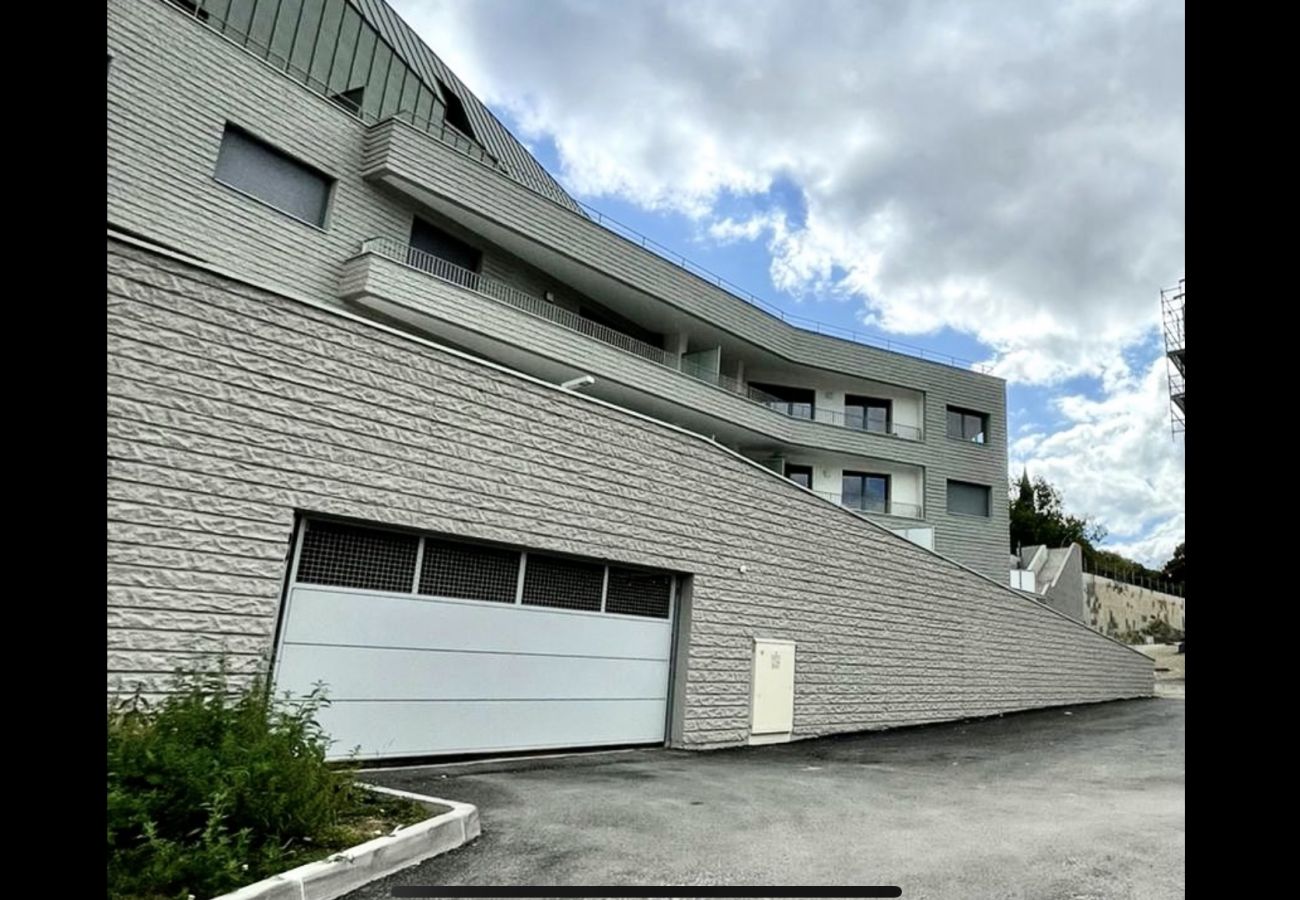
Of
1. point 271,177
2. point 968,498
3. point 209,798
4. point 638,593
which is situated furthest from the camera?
point 968,498

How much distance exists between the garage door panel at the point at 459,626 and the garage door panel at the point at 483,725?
0.63m

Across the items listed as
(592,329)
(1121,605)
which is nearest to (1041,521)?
(1121,605)

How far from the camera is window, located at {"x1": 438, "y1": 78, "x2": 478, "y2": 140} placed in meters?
19.6

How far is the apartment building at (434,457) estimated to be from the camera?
7.00m

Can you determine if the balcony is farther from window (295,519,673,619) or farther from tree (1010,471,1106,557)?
tree (1010,471,1106,557)

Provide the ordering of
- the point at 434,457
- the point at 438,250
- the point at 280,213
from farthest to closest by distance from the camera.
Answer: the point at 438,250
the point at 280,213
the point at 434,457

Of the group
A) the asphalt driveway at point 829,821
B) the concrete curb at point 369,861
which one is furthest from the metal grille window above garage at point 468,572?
the concrete curb at point 369,861

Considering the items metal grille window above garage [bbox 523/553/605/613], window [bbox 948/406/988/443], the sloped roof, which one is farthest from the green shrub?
window [bbox 948/406/988/443]

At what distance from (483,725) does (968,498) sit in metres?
23.0

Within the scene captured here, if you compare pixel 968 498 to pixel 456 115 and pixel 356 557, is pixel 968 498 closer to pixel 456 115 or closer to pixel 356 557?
pixel 456 115

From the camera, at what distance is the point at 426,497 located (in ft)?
27.6

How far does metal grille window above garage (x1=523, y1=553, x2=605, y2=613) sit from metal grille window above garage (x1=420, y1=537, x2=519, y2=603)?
222 millimetres

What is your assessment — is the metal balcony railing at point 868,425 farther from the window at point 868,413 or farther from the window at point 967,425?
the window at point 967,425
